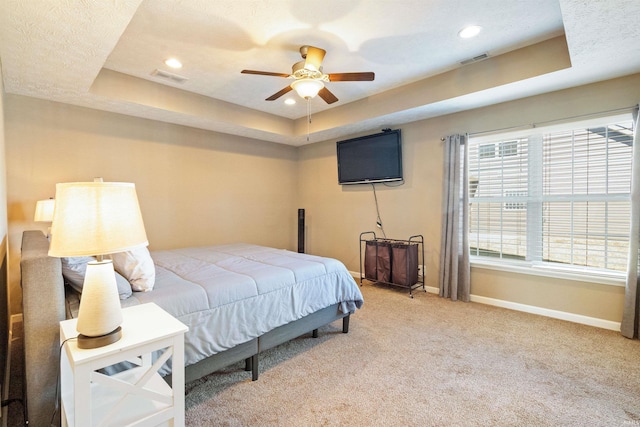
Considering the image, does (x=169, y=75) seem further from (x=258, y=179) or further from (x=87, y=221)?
(x=87, y=221)

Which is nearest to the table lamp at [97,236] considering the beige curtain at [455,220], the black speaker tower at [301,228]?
the beige curtain at [455,220]

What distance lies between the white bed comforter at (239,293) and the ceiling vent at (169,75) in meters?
2.00

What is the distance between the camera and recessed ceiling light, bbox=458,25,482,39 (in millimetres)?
2479

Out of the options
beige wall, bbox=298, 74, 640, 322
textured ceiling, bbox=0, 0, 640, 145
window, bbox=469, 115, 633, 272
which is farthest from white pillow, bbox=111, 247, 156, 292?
window, bbox=469, 115, 633, 272

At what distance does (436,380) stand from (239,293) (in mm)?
1529

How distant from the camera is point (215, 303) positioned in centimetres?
194

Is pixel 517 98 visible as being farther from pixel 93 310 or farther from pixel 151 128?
pixel 151 128

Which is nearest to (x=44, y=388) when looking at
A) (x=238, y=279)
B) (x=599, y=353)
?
(x=238, y=279)

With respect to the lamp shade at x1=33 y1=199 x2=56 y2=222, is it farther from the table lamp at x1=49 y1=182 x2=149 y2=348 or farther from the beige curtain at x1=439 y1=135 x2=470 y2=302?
the beige curtain at x1=439 y1=135 x2=470 y2=302

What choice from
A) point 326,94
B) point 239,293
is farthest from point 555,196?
point 239,293

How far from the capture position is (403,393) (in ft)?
6.46

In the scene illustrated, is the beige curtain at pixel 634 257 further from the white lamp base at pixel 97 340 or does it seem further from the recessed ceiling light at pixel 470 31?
the white lamp base at pixel 97 340

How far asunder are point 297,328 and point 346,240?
115 inches

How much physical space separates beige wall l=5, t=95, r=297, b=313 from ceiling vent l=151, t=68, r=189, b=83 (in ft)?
2.93
